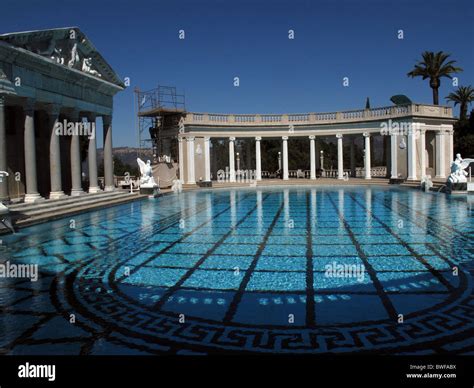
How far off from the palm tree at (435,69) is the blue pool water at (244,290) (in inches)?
1213

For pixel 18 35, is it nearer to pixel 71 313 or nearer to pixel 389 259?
pixel 71 313

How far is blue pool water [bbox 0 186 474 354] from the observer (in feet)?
16.3

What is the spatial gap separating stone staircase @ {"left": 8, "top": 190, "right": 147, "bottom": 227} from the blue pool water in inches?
88.0

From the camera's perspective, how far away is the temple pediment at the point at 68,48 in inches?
667

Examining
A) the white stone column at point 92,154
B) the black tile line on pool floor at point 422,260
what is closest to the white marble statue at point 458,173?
the black tile line on pool floor at point 422,260

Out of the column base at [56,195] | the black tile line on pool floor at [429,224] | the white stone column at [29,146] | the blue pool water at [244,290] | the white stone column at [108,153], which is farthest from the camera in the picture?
the white stone column at [108,153]

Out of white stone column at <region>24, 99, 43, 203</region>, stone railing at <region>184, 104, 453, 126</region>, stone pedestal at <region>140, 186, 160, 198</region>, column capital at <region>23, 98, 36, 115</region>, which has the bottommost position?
stone pedestal at <region>140, 186, 160, 198</region>

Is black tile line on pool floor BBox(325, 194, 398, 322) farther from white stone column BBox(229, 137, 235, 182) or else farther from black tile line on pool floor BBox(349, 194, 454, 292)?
white stone column BBox(229, 137, 235, 182)

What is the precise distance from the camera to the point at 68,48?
2067cm

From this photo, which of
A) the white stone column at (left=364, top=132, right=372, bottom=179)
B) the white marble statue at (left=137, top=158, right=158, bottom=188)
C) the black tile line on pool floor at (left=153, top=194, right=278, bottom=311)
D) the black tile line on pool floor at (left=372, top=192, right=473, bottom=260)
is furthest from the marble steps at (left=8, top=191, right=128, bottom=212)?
the white stone column at (left=364, top=132, right=372, bottom=179)

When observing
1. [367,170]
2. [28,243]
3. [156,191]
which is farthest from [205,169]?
[28,243]

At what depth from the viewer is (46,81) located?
1917 centimetres

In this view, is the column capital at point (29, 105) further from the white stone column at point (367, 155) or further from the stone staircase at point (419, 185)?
the white stone column at point (367, 155)

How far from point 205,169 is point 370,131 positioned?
1444 cm
